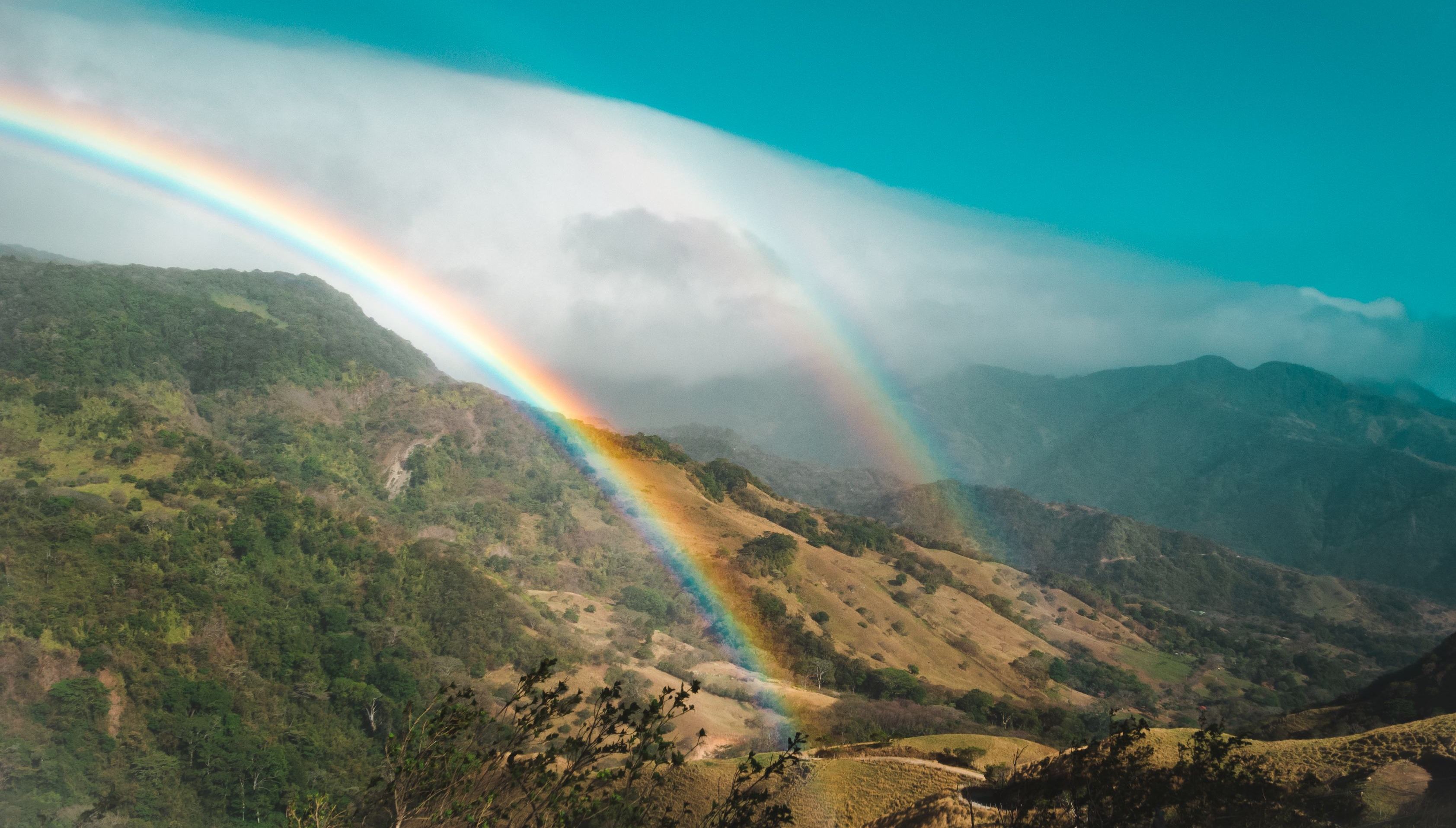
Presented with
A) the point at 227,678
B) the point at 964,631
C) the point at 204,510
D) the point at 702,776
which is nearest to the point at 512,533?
the point at 204,510

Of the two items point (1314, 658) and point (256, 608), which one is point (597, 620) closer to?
point (256, 608)

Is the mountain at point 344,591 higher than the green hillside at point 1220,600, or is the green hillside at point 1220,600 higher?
the mountain at point 344,591

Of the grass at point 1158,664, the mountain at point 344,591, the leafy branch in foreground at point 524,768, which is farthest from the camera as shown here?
the grass at point 1158,664

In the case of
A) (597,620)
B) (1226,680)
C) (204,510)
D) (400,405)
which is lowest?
(1226,680)

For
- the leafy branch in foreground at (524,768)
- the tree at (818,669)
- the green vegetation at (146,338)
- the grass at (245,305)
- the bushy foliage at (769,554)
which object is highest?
the grass at (245,305)

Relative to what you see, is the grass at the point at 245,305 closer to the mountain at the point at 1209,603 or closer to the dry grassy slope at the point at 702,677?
the dry grassy slope at the point at 702,677

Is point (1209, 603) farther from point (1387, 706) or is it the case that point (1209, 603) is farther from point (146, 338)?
point (146, 338)

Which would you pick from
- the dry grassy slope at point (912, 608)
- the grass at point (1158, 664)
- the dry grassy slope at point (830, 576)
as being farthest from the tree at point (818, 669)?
the grass at point (1158, 664)

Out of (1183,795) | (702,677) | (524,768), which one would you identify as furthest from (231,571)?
(1183,795)

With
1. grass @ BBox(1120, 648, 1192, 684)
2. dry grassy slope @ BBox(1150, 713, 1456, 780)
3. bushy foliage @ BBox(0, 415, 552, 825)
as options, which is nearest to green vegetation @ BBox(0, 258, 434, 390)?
bushy foliage @ BBox(0, 415, 552, 825)
